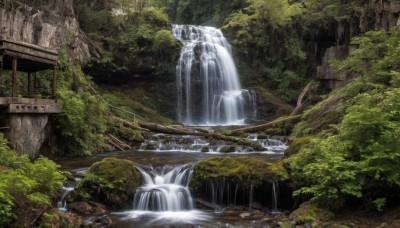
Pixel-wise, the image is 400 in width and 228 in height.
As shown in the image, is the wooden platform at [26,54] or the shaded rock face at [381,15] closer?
the wooden platform at [26,54]

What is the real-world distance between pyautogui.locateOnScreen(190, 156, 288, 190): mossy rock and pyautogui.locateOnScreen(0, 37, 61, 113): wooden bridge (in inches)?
277

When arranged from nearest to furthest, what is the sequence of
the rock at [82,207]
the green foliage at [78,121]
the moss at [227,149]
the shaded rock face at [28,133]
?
the rock at [82,207] < the shaded rock face at [28,133] < the green foliage at [78,121] < the moss at [227,149]

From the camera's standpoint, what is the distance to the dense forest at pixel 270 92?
865 cm

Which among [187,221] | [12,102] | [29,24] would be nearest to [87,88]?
→ [29,24]

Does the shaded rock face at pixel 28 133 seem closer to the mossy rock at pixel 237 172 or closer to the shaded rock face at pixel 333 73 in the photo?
the mossy rock at pixel 237 172

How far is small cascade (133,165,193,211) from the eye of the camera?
1113cm

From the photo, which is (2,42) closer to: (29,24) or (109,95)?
(29,24)

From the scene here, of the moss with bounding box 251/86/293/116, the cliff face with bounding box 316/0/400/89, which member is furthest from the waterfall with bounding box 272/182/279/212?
the moss with bounding box 251/86/293/116

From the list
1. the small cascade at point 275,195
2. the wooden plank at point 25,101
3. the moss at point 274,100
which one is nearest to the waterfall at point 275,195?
the small cascade at point 275,195

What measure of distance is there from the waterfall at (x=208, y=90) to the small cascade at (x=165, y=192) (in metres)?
17.7

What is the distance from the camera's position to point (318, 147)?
10.2m

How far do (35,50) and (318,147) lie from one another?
1108 cm

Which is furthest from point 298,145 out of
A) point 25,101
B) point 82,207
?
point 25,101

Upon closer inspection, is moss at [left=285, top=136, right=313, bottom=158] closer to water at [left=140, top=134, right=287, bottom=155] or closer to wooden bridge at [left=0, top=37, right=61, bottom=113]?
water at [left=140, top=134, right=287, bottom=155]
